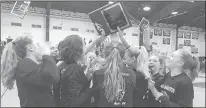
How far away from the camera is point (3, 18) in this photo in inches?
398

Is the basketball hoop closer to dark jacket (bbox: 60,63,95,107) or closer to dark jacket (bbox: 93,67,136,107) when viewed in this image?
dark jacket (bbox: 60,63,95,107)

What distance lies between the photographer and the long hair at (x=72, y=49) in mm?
1295

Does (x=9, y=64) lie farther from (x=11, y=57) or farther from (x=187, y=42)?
(x=187, y=42)

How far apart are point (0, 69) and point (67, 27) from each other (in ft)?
37.2

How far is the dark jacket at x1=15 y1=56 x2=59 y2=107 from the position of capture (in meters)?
1.19

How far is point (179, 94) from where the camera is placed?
53.0 inches

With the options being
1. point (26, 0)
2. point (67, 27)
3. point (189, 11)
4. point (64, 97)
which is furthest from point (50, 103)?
point (189, 11)

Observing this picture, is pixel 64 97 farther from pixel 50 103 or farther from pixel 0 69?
pixel 0 69

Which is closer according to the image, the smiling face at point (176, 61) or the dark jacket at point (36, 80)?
the dark jacket at point (36, 80)

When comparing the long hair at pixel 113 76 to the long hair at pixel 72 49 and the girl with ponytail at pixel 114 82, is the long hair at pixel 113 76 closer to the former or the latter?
the girl with ponytail at pixel 114 82

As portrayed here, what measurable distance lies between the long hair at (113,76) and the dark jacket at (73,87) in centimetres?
16

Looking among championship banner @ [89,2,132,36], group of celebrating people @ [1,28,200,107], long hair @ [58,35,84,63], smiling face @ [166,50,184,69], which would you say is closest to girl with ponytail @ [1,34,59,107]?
group of celebrating people @ [1,28,200,107]

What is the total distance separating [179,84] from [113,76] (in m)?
0.50

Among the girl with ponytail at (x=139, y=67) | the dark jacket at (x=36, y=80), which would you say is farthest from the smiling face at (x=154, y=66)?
the dark jacket at (x=36, y=80)
